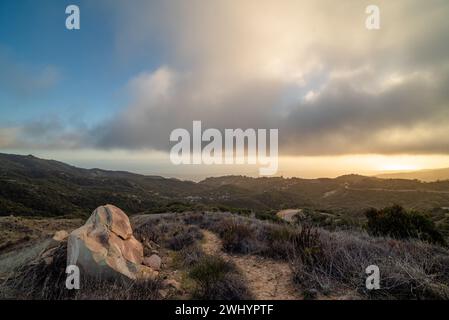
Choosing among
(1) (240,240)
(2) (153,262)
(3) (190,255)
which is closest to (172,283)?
(2) (153,262)

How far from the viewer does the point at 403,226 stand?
974cm

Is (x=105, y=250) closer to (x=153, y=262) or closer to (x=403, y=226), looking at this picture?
(x=153, y=262)

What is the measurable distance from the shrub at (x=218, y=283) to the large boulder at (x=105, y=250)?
1.10 metres

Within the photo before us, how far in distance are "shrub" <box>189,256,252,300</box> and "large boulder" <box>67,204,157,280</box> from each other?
43.4 inches

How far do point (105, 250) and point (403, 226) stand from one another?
34.9ft

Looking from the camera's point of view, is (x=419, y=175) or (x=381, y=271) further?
(x=419, y=175)

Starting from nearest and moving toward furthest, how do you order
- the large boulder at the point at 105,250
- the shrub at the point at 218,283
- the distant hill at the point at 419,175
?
the shrub at the point at 218,283, the large boulder at the point at 105,250, the distant hill at the point at 419,175

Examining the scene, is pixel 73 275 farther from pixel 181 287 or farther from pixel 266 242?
pixel 266 242

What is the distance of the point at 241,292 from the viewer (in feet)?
14.6

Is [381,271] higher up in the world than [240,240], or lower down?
higher up

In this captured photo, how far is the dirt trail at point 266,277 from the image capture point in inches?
180

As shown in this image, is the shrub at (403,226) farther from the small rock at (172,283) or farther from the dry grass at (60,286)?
the dry grass at (60,286)

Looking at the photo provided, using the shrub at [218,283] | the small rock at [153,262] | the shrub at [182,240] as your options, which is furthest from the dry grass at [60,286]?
the shrub at [182,240]
